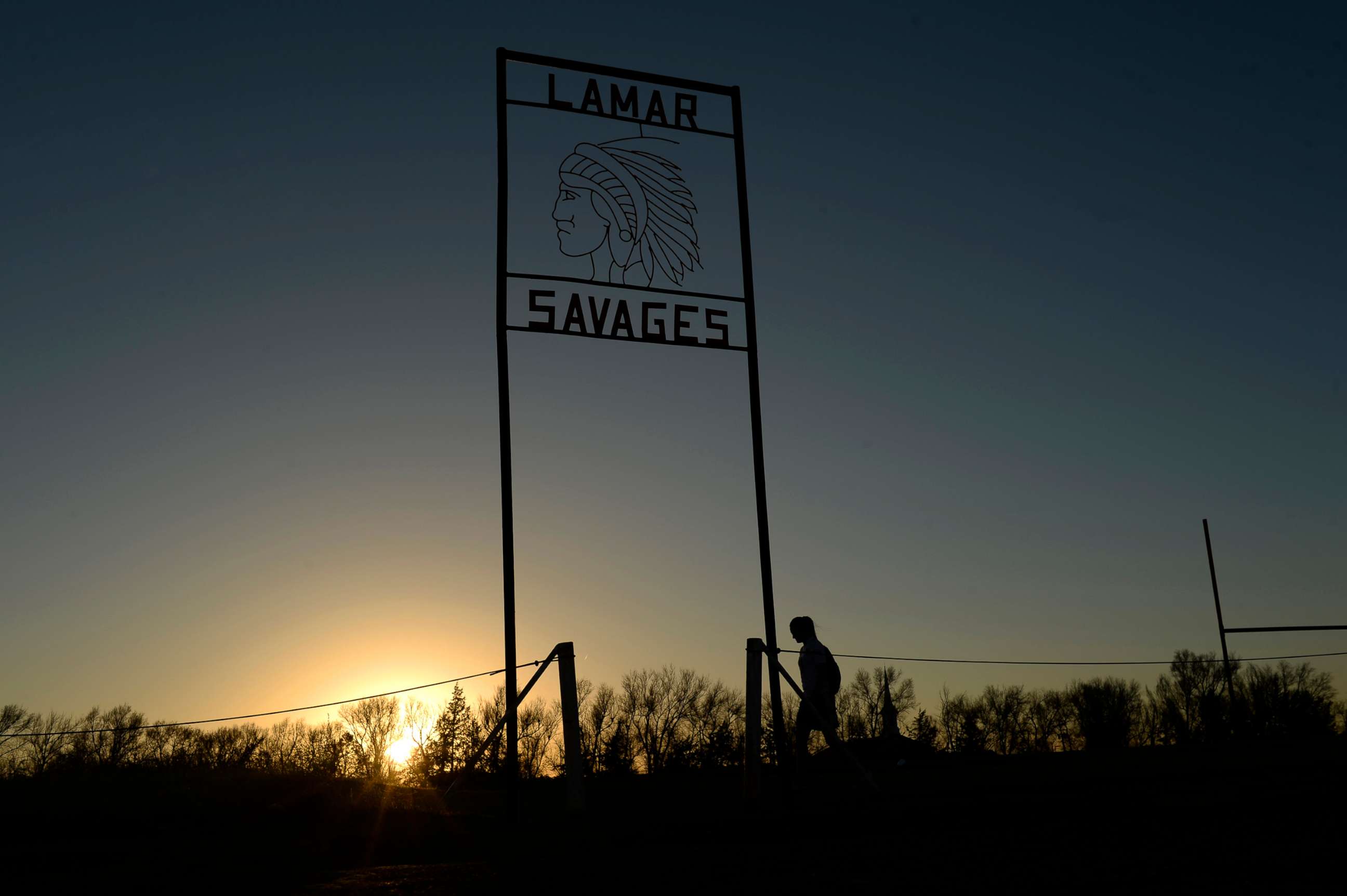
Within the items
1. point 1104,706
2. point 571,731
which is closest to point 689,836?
point 571,731

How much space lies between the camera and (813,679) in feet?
33.6

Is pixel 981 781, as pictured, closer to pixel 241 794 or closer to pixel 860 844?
pixel 860 844

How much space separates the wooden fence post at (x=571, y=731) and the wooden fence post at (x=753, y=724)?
1.36 metres

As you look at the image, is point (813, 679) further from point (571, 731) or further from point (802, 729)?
point (571, 731)

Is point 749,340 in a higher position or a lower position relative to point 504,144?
lower

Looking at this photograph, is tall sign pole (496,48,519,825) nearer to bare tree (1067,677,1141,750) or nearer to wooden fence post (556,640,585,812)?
wooden fence post (556,640,585,812)

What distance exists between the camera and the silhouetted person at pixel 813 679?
9828mm

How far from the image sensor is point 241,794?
27.1 ft

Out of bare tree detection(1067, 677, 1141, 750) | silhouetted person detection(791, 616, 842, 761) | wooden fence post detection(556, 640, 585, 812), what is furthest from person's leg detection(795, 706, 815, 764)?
bare tree detection(1067, 677, 1141, 750)

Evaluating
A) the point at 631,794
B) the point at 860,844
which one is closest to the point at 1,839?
the point at 631,794

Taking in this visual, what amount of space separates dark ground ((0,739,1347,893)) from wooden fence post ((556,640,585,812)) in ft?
0.64

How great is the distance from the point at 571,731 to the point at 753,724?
151 centimetres

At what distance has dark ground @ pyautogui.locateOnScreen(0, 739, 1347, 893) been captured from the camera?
5.20 m

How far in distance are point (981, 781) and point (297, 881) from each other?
6.97m
